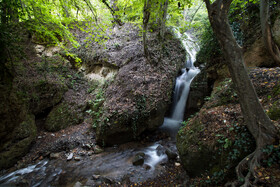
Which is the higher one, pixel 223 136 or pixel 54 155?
pixel 223 136

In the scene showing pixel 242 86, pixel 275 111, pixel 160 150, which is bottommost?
pixel 160 150

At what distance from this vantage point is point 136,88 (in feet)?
23.2

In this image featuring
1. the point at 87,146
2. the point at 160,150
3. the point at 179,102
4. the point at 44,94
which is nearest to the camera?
the point at 160,150

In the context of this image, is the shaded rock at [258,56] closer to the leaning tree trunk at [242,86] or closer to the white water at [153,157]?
the leaning tree trunk at [242,86]

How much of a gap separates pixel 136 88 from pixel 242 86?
490 cm

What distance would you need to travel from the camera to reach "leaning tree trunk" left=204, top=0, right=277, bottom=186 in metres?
2.59

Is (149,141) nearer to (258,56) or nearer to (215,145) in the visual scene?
(215,145)

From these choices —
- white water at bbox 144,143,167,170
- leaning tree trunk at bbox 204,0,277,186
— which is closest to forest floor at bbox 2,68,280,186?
leaning tree trunk at bbox 204,0,277,186

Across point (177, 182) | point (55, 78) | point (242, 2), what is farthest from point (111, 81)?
point (242, 2)

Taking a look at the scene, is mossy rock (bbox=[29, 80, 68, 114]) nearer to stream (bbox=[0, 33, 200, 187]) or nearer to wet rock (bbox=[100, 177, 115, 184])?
stream (bbox=[0, 33, 200, 187])

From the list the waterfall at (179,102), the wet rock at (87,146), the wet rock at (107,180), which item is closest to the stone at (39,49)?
the wet rock at (87,146)

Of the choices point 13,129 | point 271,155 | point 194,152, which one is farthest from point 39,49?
point 271,155

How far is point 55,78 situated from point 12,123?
17.2 feet

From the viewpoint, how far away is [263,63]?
568 cm
